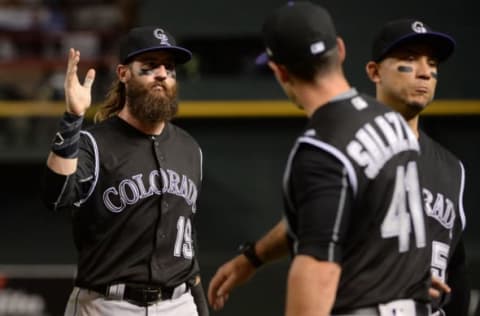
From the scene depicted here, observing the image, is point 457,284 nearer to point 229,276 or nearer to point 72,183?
point 229,276

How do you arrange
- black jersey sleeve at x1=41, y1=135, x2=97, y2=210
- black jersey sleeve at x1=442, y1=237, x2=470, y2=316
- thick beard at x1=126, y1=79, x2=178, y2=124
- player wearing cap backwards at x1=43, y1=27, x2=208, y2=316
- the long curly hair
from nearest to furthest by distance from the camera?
black jersey sleeve at x1=442, y1=237, x2=470, y2=316
black jersey sleeve at x1=41, y1=135, x2=97, y2=210
player wearing cap backwards at x1=43, y1=27, x2=208, y2=316
thick beard at x1=126, y1=79, x2=178, y2=124
the long curly hair

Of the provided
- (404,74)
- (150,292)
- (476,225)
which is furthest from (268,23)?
(476,225)

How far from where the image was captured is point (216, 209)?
839 centimetres

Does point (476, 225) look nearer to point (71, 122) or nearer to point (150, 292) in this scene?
point (150, 292)

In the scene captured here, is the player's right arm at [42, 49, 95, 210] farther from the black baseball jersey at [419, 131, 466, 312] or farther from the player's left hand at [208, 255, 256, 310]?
the black baseball jersey at [419, 131, 466, 312]

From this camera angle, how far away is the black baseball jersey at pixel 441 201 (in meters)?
3.33

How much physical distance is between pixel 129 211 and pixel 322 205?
6.39 feet

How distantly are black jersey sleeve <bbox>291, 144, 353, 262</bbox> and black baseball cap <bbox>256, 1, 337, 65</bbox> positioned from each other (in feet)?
0.91

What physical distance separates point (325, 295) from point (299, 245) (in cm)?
15

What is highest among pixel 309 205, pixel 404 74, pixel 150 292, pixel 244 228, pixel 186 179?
pixel 404 74

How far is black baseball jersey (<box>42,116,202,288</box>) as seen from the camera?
13.5 ft

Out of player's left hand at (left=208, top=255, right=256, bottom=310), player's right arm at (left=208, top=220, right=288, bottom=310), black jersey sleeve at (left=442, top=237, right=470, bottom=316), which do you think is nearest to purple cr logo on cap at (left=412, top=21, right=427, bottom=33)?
black jersey sleeve at (left=442, top=237, right=470, bottom=316)

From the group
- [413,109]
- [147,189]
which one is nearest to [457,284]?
[413,109]

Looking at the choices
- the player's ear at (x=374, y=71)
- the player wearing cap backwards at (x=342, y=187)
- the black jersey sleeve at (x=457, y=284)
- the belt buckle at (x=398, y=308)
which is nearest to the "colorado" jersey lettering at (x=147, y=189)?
the player's ear at (x=374, y=71)
